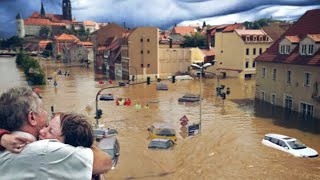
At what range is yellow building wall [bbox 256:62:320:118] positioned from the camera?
104ft

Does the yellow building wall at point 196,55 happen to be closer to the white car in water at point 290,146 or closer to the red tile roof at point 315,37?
the red tile roof at point 315,37

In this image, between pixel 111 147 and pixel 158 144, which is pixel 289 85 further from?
pixel 111 147

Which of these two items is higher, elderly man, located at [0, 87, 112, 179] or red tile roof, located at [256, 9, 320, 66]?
red tile roof, located at [256, 9, 320, 66]

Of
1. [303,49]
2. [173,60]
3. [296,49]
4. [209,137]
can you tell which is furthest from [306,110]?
[173,60]

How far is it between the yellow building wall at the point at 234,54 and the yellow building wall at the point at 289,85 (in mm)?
24986

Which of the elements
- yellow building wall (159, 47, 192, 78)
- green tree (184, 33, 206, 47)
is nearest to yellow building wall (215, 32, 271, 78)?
yellow building wall (159, 47, 192, 78)

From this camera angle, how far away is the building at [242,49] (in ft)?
214

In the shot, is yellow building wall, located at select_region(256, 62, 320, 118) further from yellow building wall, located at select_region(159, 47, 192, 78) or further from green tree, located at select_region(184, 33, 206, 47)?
green tree, located at select_region(184, 33, 206, 47)

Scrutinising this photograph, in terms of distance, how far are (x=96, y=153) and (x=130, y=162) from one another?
19.2 metres

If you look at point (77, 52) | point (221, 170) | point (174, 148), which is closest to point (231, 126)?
point (174, 148)

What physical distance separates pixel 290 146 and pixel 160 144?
27.9 ft

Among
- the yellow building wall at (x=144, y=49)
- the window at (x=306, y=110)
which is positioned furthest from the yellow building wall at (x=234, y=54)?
the window at (x=306, y=110)

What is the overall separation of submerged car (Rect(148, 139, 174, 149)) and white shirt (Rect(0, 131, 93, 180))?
21709 mm

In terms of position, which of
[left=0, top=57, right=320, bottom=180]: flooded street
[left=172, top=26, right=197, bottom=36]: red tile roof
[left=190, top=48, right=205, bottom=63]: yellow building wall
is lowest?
[left=0, top=57, right=320, bottom=180]: flooded street
